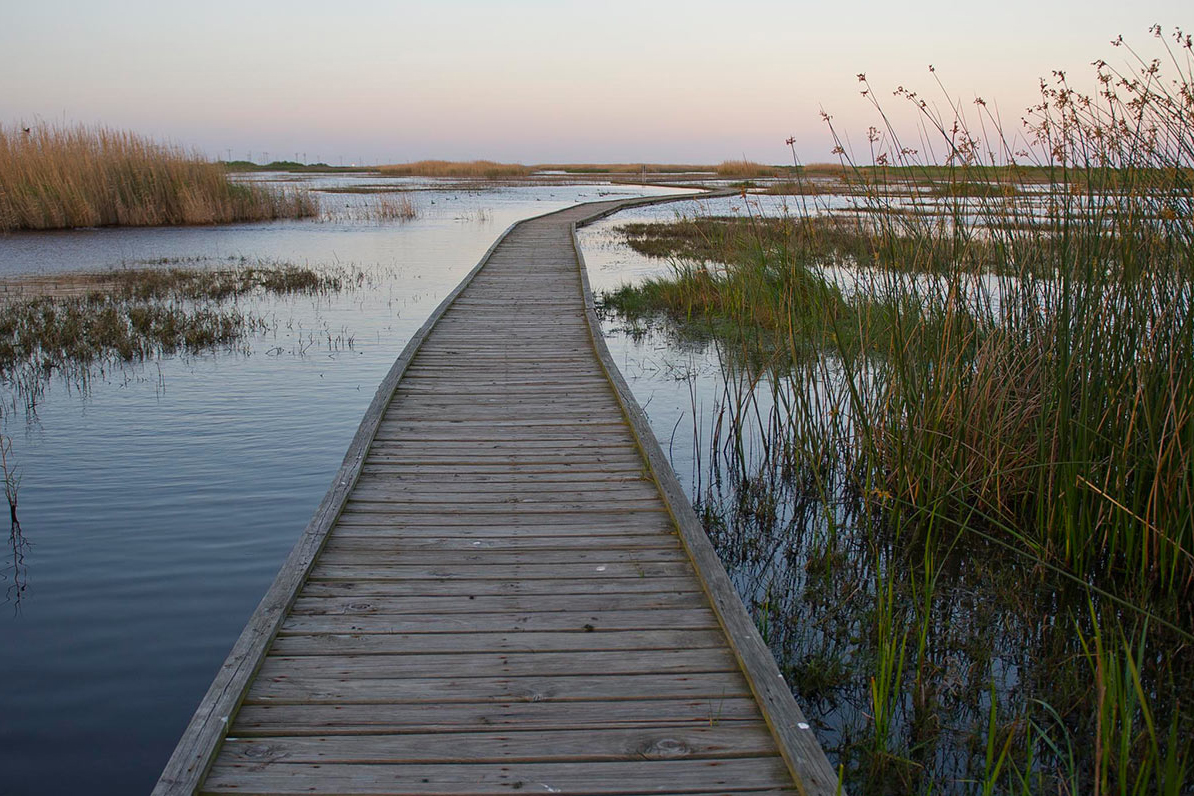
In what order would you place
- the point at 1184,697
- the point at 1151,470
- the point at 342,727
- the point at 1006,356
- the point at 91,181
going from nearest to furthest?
the point at 342,727
the point at 1184,697
the point at 1151,470
the point at 1006,356
the point at 91,181

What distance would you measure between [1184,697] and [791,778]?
1.79m

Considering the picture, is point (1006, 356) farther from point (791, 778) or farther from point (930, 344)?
point (791, 778)

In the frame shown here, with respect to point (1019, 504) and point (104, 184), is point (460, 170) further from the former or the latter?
point (1019, 504)

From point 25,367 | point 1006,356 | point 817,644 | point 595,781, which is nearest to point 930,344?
point 1006,356

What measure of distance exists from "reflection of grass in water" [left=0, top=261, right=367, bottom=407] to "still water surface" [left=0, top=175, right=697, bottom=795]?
403mm

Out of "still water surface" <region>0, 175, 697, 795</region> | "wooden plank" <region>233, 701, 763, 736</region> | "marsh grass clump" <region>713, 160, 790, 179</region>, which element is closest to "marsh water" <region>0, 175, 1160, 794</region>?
"still water surface" <region>0, 175, 697, 795</region>

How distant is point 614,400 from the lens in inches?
211

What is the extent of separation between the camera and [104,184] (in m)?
17.5

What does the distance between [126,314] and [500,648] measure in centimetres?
833

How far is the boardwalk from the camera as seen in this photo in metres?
2.07

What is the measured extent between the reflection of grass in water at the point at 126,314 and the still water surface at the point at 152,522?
40 cm

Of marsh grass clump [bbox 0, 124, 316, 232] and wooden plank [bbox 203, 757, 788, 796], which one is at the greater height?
marsh grass clump [bbox 0, 124, 316, 232]

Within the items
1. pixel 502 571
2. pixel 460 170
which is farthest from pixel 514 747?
pixel 460 170

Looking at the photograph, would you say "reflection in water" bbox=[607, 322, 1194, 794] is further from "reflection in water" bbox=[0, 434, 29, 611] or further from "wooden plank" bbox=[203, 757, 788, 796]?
"reflection in water" bbox=[0, 434, 29, 611]
